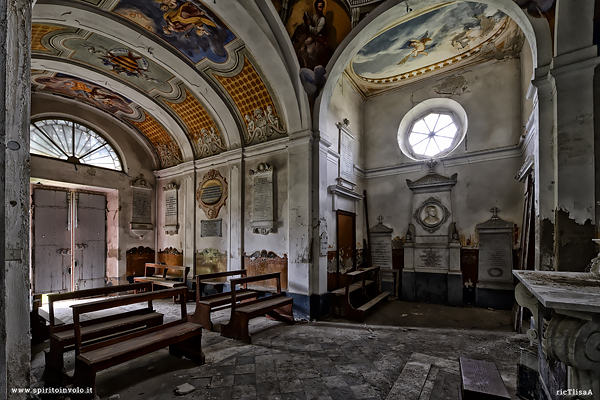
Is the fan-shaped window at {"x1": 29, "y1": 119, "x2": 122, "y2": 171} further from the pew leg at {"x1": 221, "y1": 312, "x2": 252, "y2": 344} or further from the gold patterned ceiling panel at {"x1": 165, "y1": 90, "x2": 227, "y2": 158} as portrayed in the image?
the pew leg at {"x1": 221, "y1": 312, "x2": 252, "y2": 344}

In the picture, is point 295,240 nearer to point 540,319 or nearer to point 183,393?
point 183,393

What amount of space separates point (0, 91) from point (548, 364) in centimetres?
416

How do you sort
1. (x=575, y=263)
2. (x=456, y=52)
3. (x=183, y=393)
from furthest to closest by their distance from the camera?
(x=456, y=52) → (x=575, y=263) → (x=183, y=393)

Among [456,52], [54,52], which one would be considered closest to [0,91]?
[54,52]

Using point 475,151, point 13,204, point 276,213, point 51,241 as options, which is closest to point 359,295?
point 276,213

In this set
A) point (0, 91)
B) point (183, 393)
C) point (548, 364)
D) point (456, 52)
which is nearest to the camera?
point (0, 91)

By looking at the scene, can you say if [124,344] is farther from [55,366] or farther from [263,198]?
[263,198]

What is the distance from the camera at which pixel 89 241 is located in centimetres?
826

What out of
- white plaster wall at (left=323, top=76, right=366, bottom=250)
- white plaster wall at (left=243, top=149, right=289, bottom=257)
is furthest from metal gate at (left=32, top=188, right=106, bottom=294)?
white plaster wall at (left=323, top=76, right=366, bottom=250)

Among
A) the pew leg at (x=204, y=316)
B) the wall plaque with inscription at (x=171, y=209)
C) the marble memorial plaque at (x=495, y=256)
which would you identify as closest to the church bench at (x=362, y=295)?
the marble memorial plaque at (x=495, y=256)

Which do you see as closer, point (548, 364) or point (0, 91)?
point (0, 91)

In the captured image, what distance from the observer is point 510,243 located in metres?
6.51

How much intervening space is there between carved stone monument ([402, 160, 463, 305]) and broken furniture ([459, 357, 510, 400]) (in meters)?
5.01

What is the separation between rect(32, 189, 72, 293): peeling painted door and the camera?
23.9 feet
